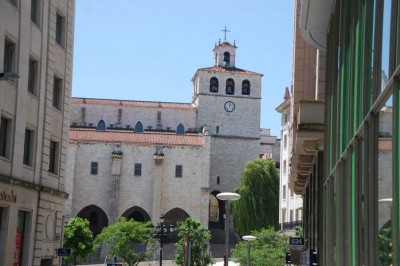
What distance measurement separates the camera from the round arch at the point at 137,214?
88562 millimetres

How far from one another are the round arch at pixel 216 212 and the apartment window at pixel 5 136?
73330mm

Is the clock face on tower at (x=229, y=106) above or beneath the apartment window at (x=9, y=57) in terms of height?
above

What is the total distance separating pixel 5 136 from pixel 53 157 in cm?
550

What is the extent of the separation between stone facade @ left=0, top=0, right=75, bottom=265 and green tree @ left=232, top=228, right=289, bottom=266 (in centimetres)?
1796

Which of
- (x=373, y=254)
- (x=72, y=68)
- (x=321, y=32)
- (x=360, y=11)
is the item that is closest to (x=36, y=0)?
(x=72, y=68)

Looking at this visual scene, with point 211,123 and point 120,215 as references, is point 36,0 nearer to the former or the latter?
Result: point 120,215

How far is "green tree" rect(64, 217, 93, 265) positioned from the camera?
6104 centimetres

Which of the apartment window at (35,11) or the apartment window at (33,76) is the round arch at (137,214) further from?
the apartment window at (35,11)

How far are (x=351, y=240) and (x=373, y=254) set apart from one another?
2.11 meters

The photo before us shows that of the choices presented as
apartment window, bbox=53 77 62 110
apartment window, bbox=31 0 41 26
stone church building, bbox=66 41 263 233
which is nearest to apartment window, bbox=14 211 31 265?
apartment window, bbox=53 77 62 110

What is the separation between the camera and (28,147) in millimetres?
24578

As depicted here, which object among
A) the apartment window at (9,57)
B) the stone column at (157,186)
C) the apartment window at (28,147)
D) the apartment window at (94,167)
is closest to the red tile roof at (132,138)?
the stone column at (157,186)

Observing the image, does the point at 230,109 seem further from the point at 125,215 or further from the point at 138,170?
the point at 125,215

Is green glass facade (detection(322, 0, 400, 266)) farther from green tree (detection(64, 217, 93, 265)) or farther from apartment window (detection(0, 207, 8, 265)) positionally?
green tree (detection(64, 217, 93, 265))
